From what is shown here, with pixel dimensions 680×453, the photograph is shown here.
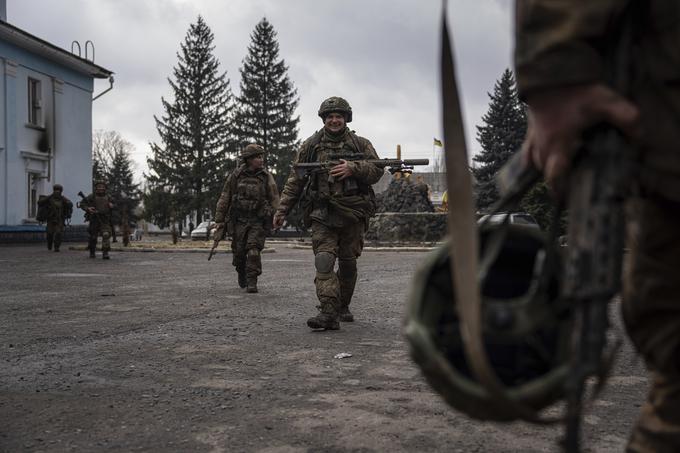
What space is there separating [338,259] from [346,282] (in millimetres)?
339

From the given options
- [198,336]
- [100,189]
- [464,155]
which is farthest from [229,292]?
[100,189]

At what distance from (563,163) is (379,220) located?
2868 cm

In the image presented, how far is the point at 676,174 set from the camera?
1513 mm

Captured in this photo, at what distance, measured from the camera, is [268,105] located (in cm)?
5488

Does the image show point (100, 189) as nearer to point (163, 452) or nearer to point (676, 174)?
point (163, 452)

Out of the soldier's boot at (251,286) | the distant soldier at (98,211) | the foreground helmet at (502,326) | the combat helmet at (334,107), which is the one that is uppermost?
the combat helmet at (334,107)

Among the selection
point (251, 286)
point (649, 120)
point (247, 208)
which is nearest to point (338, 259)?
point (251, 286)

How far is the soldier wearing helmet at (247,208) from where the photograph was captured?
10242 millimetres

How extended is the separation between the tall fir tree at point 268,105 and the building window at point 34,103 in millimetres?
24626

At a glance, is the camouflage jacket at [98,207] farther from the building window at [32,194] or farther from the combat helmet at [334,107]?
the combat helmet at [334,107]

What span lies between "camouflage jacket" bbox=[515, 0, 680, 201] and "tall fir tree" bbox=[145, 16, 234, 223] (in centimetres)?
5037

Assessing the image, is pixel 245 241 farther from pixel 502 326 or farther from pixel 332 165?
pixel 502 326

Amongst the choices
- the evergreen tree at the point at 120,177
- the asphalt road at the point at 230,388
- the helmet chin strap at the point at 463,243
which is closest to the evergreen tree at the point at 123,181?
the evergreen tree at the point at 120,177

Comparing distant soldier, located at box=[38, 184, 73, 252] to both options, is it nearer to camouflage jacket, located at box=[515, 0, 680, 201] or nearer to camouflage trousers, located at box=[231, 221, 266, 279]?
camouflage trousers, located at box=[231, 221, 266, 279]
